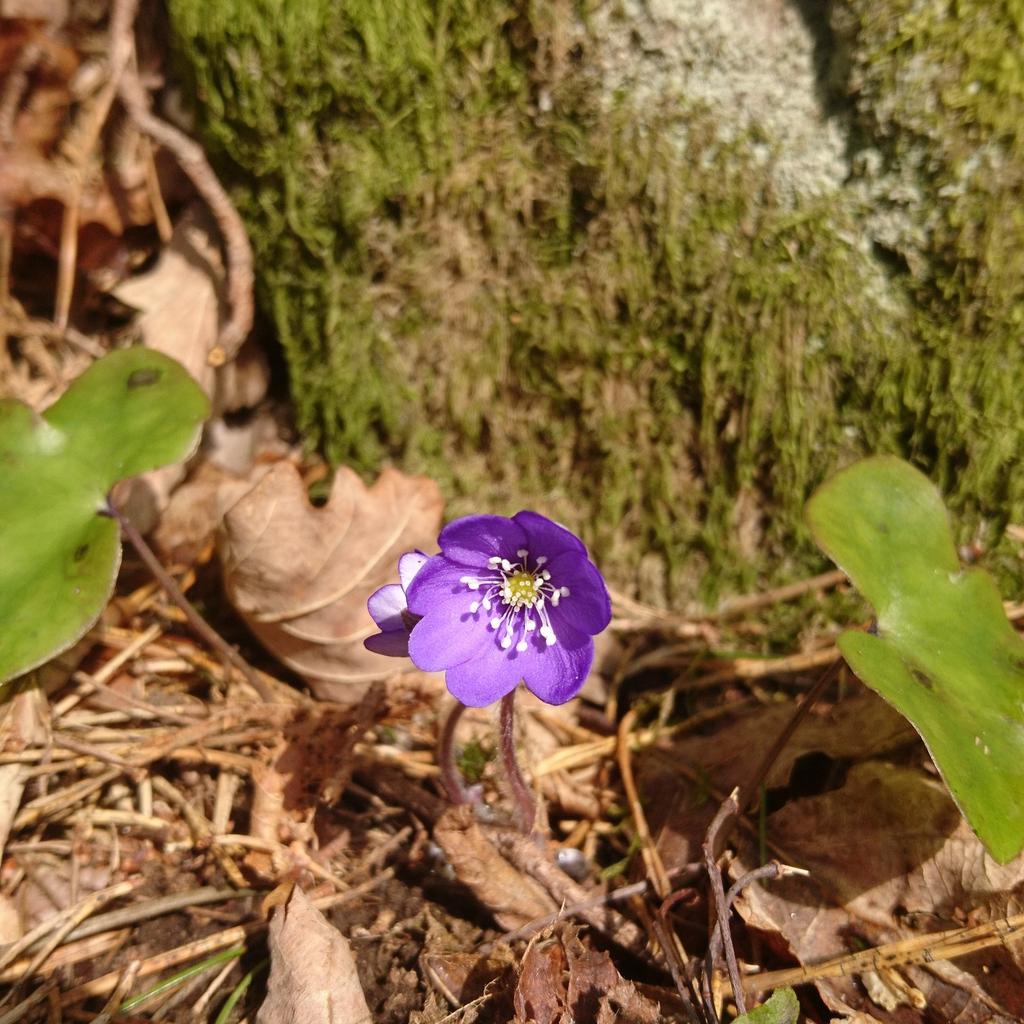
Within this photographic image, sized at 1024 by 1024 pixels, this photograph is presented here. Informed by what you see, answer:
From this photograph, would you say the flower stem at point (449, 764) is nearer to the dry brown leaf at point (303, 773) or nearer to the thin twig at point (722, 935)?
the dry brown leaf at point (303, 773)

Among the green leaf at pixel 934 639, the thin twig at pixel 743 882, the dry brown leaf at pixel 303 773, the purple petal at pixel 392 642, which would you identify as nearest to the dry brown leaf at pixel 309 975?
the dry brown leaf at pixel 303 773

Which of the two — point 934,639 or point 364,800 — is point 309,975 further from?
point 934,639

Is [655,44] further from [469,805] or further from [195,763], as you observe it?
[195,763]

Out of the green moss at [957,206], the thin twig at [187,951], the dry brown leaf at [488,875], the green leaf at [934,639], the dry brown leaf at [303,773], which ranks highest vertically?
the green moss at [957,206]

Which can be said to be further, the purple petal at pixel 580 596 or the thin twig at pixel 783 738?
the thin twig at pixel 783 738

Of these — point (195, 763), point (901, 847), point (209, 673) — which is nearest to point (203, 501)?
point (209, 673)

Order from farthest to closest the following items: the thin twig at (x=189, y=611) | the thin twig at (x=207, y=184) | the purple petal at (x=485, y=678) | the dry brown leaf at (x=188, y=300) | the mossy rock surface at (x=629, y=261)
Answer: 1. the dry brown leaf at (x=188, y=300)
2. the thin twig at (x=207, y=184)
3. the mossy rock surface at (x=629, y=261)
4. the thin twig at (x=189, y=611)
5. the purple petal at (x=485, y=678)
